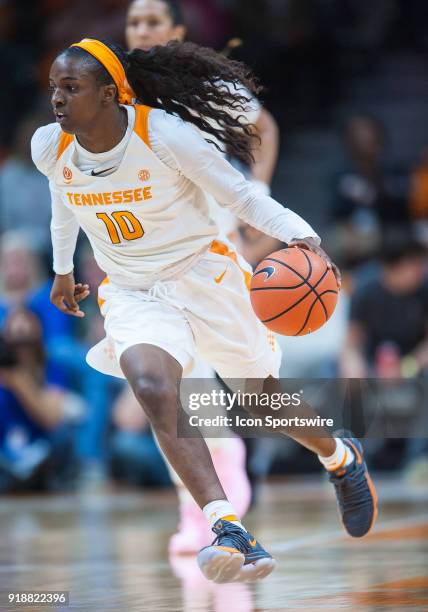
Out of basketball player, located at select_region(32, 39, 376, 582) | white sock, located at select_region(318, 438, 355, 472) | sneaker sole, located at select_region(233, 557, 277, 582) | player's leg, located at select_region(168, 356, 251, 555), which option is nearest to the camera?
sneaker sole, located at select_region(233, 557, 277, 582)

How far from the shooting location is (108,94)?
503 cm

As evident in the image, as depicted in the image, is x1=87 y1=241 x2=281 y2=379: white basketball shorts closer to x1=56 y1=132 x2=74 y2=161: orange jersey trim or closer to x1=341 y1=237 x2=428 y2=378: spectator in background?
x1=56 y1=132 x2=74 y2=161: orange jersey trim

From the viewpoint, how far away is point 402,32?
14.0 metres

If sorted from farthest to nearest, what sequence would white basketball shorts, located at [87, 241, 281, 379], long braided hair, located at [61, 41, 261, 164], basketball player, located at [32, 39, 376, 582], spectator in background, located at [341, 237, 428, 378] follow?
spectator in background, located at [341, 237, 428, 378], long braided hair, located at [61, 41, 261, 164], white basketball shorts, located at [87, 241, 281, 379], basketball player, located at [32, 39, 376, 582]

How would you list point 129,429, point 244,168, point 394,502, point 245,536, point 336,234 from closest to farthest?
point 245,536
point 244,168
point 394,502
point 129,429
point 336,234

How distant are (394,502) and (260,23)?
631 cm

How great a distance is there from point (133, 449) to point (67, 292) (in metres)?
4.96

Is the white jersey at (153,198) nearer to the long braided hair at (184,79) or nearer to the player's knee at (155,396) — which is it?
the long braided hair at (184,79)

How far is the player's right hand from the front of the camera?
5.70 m

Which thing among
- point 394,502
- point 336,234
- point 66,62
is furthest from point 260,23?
point 66,62

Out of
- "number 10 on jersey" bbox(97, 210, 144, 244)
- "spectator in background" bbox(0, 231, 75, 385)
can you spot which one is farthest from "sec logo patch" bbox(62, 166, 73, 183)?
"spectator in background" bbox(0, 231, 75, 385)

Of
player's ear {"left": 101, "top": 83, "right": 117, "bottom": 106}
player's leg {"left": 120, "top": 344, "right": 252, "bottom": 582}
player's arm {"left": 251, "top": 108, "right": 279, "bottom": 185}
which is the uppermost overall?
player's arm {"left": 251, "top": 108, "right": 279, "bottom": 185}

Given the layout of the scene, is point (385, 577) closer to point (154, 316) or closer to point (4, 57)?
point (154, 316)

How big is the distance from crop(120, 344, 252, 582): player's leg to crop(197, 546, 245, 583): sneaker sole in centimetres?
15
